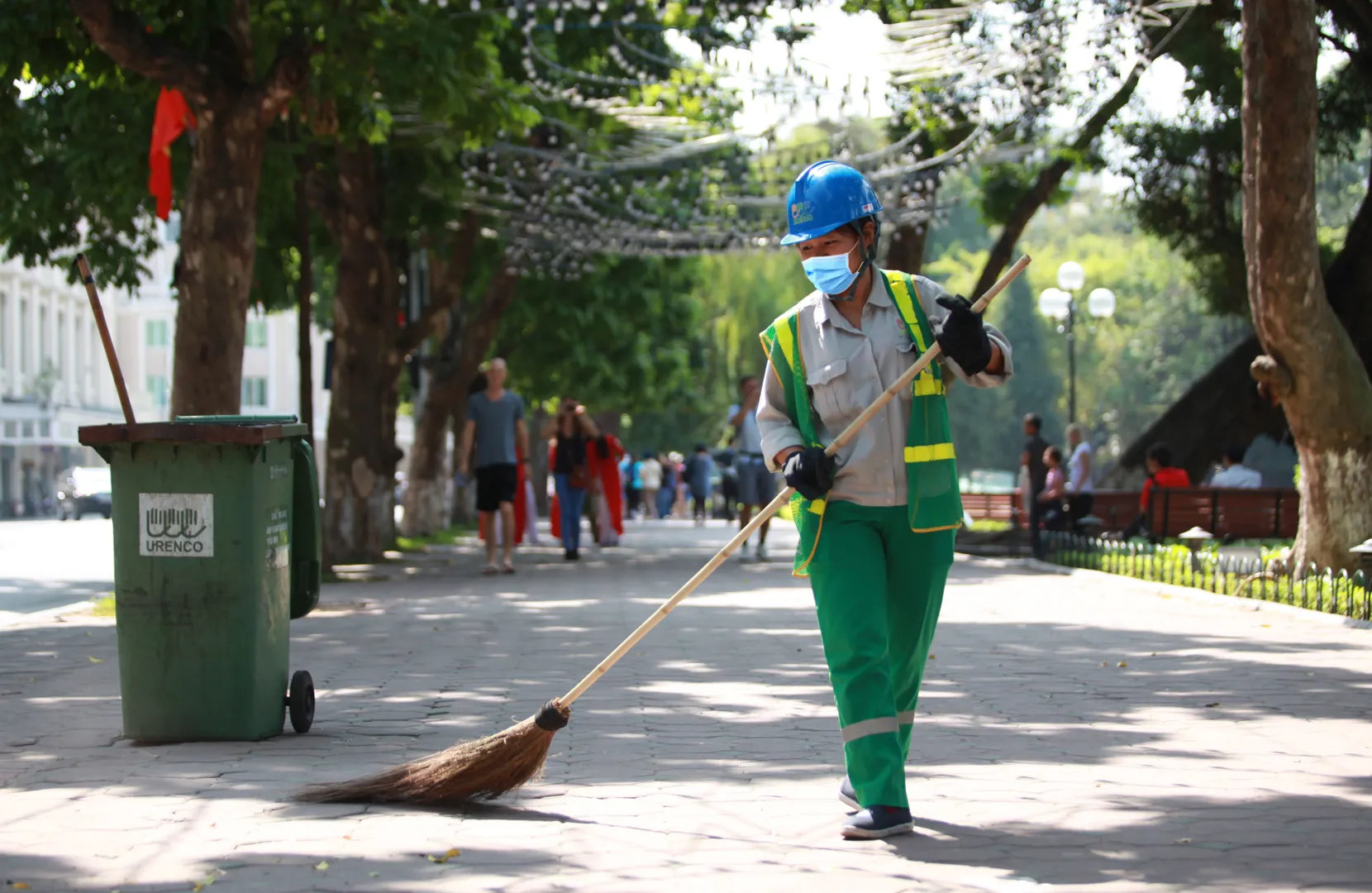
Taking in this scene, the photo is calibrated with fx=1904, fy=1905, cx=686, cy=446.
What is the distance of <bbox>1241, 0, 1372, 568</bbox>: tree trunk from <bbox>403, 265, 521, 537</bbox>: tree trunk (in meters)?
16.1

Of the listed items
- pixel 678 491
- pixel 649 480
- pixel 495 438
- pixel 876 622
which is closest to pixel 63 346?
pixel 678 491

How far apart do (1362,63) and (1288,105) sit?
24.4 feet

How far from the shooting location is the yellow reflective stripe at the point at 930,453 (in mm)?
5449

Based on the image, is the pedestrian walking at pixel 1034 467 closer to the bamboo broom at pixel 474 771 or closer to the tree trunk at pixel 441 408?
the tree trunk at pixel 441 408

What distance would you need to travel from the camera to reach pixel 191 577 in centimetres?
715

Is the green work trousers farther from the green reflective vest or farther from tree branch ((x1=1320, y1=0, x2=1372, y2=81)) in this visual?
tree branch ((x1=1320, y1=0, x2=1372, y2=81))

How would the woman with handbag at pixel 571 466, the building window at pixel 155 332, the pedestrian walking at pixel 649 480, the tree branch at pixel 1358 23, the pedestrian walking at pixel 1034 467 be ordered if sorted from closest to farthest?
the tree branch at pixel 1358 23 → the pedestrian walking at pixel 1034 467 → the woman with handbag at pixel 571 466 → the pedestrian walking at pixel 649 480 → the building window at pixel 155 332

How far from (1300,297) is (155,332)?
7730 cm

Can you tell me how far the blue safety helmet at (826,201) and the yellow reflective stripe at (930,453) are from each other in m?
0.68

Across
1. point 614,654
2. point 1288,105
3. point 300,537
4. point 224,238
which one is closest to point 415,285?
point 224,238

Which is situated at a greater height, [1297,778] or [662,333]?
[662,333]

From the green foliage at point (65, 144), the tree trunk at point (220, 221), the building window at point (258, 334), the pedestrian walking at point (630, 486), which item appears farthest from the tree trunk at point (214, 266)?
the building window at point (258, 334)

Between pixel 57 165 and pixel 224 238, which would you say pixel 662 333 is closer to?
pixel 57 165

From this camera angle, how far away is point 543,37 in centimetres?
2134
